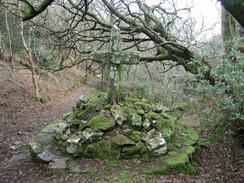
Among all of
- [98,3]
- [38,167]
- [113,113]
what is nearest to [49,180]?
[38,167]

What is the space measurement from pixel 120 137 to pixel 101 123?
1.77ft

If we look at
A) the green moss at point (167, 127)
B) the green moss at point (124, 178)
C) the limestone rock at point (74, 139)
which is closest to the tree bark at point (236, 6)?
the green moss at point (124, 178)

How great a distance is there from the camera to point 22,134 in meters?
10.1

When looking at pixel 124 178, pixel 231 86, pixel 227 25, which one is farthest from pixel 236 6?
pixel 227 25

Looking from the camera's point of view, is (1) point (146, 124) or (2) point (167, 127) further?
(2) point (167, 127)

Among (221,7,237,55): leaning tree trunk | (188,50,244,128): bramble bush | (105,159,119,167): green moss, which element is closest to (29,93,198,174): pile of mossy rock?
Result: (105,159,119,167): green moss

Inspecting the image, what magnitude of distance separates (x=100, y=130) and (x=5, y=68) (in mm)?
11780

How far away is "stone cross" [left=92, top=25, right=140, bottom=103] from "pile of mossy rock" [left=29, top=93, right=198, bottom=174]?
35 cm

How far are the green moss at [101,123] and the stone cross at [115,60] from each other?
58 centimetres

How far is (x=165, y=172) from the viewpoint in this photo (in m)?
6.06

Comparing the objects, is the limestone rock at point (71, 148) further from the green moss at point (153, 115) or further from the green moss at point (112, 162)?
the green moss at point (153, 115)

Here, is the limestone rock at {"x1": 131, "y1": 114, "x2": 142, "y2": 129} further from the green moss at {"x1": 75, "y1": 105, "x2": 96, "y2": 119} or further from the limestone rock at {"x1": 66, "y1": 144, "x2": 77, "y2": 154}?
the limestone rock at {"x1": 66, "y1": 144, "x2": 77, "y2": 154}

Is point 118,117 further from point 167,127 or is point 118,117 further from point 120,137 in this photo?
point 167,127

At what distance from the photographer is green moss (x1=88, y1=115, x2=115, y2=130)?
6.77 metres
